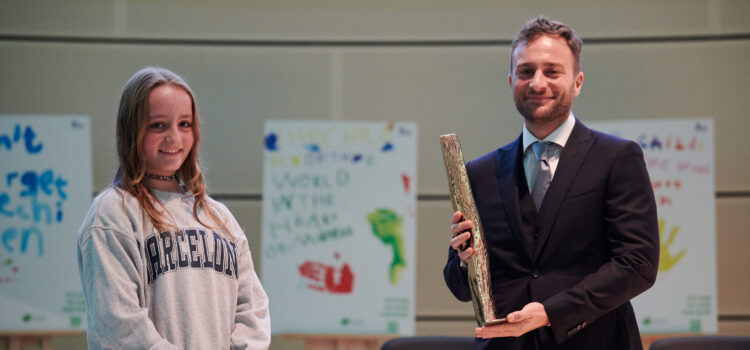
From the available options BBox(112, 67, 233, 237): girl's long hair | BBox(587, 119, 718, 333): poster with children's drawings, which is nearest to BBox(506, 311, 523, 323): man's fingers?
BBox(112, 67, 233, 237): girl's long hair

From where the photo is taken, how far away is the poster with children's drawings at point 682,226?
330 cm

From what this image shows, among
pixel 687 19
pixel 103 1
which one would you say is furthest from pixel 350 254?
pixel 687 19

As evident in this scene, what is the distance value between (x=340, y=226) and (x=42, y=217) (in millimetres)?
1470

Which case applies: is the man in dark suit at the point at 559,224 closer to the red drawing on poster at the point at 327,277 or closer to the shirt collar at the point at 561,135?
the shirt collar at the point at 561,135

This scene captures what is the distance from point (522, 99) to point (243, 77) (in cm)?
208

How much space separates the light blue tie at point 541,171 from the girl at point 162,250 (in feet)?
2.54

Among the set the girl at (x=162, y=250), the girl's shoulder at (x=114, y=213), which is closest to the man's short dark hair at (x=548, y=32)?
the girl at (x=162, y=250)

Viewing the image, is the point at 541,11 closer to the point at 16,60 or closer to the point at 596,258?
the point at 596,258

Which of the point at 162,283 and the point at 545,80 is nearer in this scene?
the point at 162,283

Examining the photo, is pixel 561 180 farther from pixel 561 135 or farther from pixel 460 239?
pixel 460 239

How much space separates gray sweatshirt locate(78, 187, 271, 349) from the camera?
1.56 meters

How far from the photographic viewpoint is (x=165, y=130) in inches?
69.1

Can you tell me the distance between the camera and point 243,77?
355cm

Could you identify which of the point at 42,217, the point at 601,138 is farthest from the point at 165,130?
the point at 42,217
